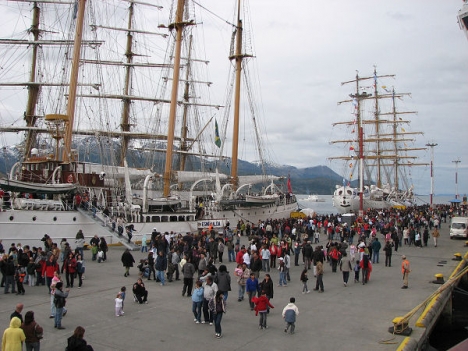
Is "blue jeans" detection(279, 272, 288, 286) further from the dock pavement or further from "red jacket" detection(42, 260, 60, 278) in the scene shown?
"red jacket" detection(42, 260, 60, 278)

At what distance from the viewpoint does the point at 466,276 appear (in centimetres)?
1894

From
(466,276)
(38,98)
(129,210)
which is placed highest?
(38,98)

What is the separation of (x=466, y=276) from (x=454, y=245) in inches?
377

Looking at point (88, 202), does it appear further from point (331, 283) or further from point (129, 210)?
point (331, 283)

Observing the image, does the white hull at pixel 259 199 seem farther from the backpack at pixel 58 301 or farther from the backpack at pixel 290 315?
the backpack at pixel 58 301

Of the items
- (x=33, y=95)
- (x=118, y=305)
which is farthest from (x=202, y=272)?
(x=33, y=95)

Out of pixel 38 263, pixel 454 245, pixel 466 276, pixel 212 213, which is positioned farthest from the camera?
pixel 212 213

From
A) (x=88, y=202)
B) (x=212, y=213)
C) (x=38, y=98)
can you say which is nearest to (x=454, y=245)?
(x=212, y=213)

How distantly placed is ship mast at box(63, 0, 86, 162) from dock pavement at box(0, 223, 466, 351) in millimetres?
14869

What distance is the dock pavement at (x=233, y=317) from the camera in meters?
9.15

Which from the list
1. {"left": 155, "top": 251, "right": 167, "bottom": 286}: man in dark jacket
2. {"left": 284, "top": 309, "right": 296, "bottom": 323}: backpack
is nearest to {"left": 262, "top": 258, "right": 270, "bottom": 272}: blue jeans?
{"left": 155, "top": 251, "right": 167, "bottom": 286}: man in dark jacket

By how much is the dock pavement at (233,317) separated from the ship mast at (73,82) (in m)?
14.9

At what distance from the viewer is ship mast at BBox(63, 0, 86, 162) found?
29031 millimetres

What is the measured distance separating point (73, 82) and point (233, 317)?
24070mm
